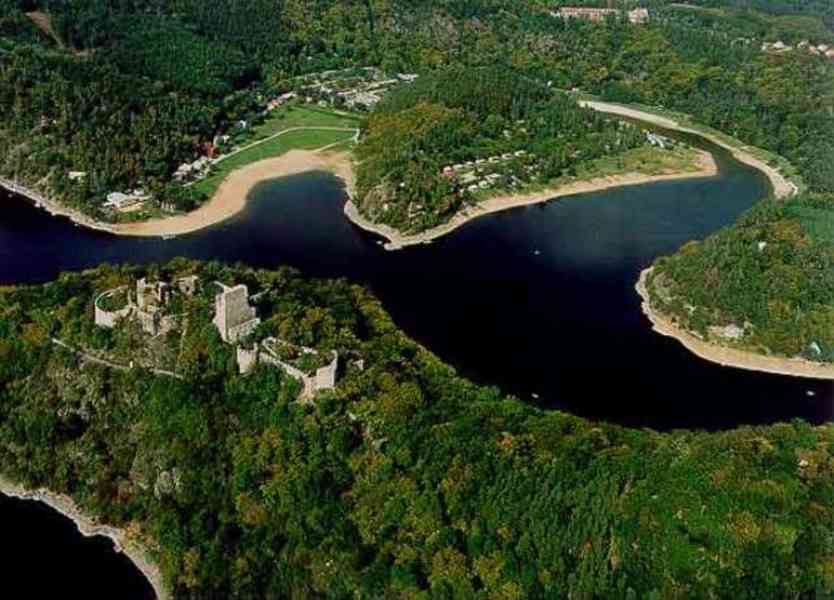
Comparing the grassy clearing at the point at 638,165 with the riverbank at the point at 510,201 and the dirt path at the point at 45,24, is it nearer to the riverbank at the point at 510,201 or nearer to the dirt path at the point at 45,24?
the riverbank at the point at 510,201

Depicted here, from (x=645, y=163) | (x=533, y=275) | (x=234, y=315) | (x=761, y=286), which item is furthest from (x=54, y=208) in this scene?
(x=645, y=163)

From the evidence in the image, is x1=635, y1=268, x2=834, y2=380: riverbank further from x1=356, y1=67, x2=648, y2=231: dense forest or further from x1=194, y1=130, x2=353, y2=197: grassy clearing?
x1=194, y1=130, x2=353, y2=197: grassy clearing

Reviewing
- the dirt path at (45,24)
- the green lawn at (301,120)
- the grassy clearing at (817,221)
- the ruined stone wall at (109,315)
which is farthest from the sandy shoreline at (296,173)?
the dirt path at (45,24)

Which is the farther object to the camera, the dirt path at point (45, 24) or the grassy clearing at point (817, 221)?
the dirt path at point (45, 24)

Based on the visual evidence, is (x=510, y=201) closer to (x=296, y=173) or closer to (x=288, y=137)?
(x=296, y=173)

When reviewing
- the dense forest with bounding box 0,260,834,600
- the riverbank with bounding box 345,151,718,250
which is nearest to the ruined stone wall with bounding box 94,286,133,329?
the dense forest with bounding box 0,260,834,600
